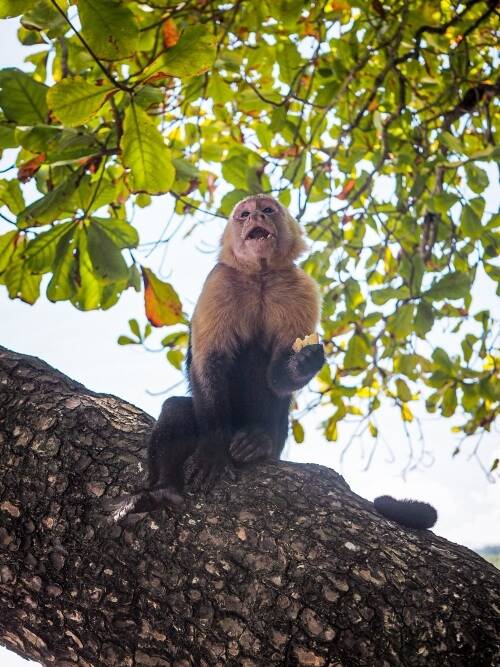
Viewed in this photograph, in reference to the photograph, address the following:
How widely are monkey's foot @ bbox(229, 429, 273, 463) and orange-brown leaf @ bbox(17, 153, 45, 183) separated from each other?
4.28 feet

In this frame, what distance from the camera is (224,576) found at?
155cm

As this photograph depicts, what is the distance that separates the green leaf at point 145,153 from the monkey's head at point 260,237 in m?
1.39

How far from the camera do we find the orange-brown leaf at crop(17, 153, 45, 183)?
7.84 ft

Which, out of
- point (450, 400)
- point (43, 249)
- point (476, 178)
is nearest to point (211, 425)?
point (43, 249)

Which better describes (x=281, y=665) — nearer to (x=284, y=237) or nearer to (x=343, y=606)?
(x=343, y=606)

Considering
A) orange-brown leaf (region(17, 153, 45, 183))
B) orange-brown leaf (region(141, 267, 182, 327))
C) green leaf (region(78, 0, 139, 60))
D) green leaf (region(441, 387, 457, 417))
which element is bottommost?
orange-brown leaf (region(141, 267, 182, 327))

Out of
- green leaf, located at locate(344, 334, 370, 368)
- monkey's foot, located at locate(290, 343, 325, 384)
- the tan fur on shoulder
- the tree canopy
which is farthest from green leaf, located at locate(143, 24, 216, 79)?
green leaf, located at locate(344, 334, 370, 368)

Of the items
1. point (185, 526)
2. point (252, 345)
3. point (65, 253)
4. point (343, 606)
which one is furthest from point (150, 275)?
point (343, 606)

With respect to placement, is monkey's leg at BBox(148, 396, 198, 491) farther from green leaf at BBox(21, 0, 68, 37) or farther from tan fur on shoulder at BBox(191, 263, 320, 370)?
green leaf at BBox(21, 0, 68, 37)

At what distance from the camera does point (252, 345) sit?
3.12 metres

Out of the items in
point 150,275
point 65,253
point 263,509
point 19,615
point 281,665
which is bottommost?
point 19,615

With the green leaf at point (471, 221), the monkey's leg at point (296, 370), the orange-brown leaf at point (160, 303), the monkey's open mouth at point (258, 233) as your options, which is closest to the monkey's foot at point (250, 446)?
the monkey's leg at point (296, 370)

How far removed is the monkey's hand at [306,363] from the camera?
271 centimetres

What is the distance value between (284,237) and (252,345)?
2.24ft
